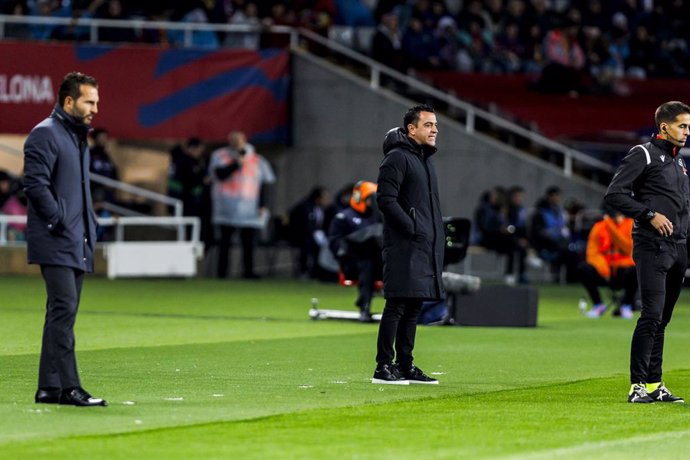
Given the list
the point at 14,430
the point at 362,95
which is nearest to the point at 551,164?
the point at 362,95

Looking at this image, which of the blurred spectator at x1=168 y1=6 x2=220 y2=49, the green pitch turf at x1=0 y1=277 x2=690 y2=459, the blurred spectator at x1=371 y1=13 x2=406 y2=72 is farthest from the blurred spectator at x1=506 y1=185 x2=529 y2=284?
the green pitch turf at x1=0 y1=277 x2=690 y2=459

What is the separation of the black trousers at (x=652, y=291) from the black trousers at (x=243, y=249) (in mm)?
17345

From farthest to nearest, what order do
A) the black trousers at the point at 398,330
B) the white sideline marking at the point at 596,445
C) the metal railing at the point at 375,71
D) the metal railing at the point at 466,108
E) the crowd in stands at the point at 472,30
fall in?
the metal railing at the point at 466,108, the crowd in stands at the point at 472,30, the metal railing at the point at 375,71, the black trousers at the point at 398,330, the white sideline marking at the point at 596,445

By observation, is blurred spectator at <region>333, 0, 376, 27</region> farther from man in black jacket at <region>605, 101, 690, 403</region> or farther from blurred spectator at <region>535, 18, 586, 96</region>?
man in black jacket at <region>605, 101, 690, 403</region>

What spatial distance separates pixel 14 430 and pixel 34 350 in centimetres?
546

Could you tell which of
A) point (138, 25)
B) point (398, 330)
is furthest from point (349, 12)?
point (398, 330)

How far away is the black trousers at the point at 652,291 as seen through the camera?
1109 centimetres

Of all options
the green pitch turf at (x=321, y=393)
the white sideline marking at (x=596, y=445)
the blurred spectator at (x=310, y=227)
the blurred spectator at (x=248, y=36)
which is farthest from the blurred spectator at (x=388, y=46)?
the white sideline marking at (x=596, y=445)

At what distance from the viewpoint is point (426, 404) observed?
10.9 meters

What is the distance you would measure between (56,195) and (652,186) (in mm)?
3961

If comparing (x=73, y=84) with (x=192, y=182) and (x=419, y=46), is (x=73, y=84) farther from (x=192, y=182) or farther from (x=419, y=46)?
(x=419, y=46)

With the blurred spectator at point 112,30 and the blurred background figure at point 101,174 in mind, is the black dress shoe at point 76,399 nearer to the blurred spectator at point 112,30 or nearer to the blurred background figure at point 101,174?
the blurred background figure at point 101,174

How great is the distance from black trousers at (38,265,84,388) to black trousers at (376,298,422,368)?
272cm

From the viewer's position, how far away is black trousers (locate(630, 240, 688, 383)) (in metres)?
11.1
